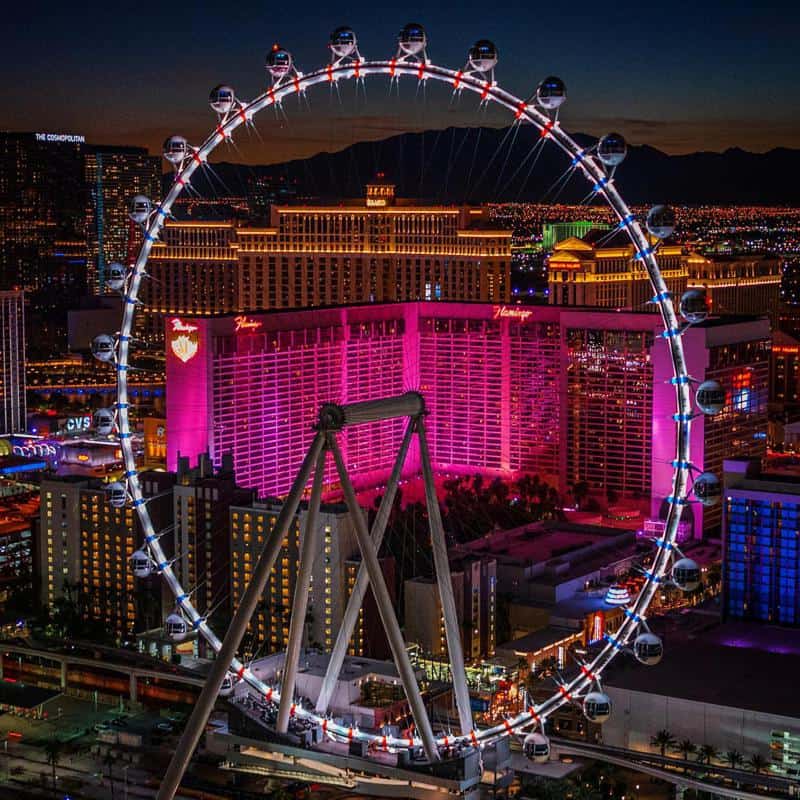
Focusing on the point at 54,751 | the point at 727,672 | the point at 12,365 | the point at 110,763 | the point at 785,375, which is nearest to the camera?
the point at 54,751

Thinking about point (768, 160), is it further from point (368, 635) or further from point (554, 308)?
point (368, 635)

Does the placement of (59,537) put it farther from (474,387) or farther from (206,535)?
(474,387)

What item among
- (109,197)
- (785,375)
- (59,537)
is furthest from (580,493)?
(109,197)

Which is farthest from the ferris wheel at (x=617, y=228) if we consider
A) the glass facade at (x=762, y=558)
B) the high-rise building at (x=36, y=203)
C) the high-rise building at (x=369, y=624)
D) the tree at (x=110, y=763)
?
the high-rise building at (x=36, y=203)

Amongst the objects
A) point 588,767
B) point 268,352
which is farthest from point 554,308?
point 588,767

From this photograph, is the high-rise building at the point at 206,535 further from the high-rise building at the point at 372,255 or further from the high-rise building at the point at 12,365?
the high-rise building at the point at 372,255
